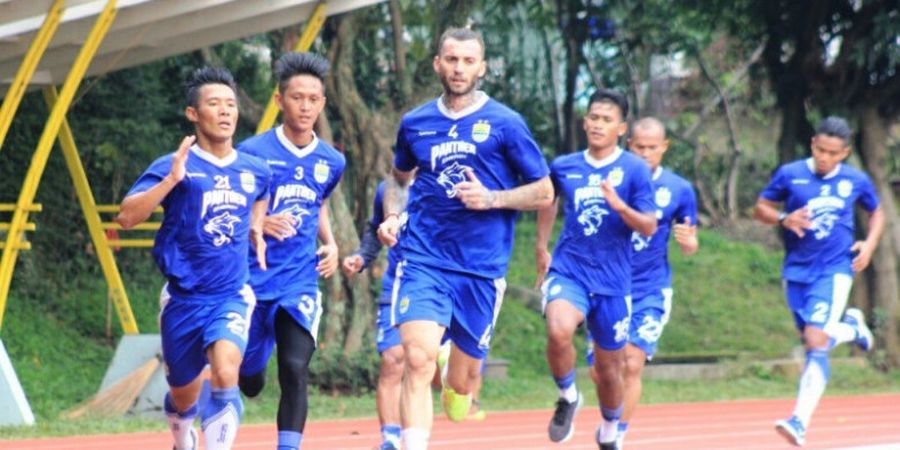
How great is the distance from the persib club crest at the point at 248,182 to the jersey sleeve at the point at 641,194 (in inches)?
106

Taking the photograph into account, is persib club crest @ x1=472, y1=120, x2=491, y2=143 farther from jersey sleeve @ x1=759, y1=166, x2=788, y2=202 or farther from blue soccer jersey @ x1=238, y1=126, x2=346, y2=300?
jersey sleeve @ x1=759, y1=166, x2=788, y2=202

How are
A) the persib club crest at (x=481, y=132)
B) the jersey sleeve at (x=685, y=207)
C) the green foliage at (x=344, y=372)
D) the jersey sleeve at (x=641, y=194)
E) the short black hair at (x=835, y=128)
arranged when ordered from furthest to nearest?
the green foliage at (x=344, y=372)
the short black hair at (x=835, y=128)
the jersey sleeve at (x=685, y=207)
the jersey sleeve at (x=641, y=194)
the persib club crest at (x=481, y=132)

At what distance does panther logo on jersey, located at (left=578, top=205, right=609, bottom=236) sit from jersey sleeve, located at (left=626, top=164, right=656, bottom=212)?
0.18 m

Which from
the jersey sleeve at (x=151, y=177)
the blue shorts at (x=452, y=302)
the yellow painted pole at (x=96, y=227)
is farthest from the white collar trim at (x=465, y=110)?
the yellow painted pole at (x=96, y=227)

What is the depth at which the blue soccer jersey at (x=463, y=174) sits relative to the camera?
9.07m

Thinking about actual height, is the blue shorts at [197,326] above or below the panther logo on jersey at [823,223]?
above

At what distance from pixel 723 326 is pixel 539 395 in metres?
6.93

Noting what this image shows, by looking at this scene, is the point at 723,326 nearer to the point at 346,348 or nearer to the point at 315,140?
the point at 346,348

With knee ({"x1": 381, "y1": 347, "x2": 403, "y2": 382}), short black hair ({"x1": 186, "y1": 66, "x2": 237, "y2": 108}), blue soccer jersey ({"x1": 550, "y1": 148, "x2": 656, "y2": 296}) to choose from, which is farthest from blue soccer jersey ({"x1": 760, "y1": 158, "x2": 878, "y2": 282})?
short black hair ({"x1": 186, "y1": 66, "x2": 237, "y2": 108})

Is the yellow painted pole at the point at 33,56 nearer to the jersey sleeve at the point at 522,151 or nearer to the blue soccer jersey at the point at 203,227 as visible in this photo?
the blue soccer jersey at the point at 203,227

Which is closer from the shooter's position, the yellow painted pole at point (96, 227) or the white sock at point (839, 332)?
the white sock at point (839, 332)

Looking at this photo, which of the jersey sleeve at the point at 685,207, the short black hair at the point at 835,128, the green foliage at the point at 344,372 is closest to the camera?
the jersey sleeve at the point at 685,207

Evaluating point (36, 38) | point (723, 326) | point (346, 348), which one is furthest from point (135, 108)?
point (723, 326)

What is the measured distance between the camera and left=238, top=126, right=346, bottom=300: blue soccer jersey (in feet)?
31.1
